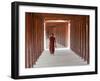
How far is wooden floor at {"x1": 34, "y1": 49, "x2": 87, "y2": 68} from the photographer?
243 cm

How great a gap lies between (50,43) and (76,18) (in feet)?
1.05

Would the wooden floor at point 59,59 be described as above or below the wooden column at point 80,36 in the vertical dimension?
below

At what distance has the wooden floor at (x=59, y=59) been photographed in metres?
2.43

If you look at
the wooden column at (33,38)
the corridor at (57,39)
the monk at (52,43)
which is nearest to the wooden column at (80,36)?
the corridor at (57,39)

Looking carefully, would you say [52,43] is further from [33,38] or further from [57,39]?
[33,38]

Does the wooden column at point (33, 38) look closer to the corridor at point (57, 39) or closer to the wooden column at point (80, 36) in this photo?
the corridor at point (57, 39)

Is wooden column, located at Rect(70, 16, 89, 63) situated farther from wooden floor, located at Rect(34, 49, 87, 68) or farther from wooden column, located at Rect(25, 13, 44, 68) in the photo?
wooden column, located at Rect(25, 13, 44, 68)

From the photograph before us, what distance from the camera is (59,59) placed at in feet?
8.21

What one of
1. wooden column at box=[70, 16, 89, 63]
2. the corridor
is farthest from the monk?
wooden column at box=[70, 16, 89, 63]

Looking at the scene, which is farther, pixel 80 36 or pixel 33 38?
pixel 80 36

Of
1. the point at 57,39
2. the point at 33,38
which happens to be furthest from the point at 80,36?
the point at 33,38

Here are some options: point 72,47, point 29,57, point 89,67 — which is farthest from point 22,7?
point 89,67

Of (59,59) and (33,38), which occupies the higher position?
(33,38)

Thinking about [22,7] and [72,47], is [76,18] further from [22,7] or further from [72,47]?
[22,7]
